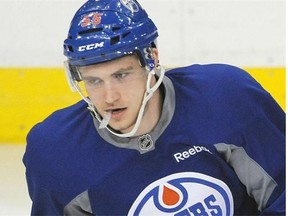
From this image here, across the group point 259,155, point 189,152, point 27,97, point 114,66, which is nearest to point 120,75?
point 114,66

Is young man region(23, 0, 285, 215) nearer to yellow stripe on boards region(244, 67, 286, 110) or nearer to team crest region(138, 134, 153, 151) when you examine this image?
team crest region(138, 134, 153, 151)

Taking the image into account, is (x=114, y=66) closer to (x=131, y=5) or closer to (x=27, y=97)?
(x=131, y=5)

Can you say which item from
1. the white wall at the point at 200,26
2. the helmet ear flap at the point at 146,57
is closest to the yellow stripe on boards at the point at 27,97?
the white wall at the point at 200,26

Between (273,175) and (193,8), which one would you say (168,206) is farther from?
(193,8)

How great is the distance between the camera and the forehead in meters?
1.65

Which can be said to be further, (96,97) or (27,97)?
(27,97)

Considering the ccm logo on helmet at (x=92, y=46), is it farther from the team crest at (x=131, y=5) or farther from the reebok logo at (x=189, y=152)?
the reebok logo at (x=189, y=152)

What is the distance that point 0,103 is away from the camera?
3.73m

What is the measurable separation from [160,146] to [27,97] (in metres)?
2.04

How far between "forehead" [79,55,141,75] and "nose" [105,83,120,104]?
0.03 metres

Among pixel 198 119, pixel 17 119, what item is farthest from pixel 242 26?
pixel 198 119

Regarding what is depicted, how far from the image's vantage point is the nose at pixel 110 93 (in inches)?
64.7

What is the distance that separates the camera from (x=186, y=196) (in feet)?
5.78

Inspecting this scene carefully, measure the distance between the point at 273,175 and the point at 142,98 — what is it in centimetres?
32
